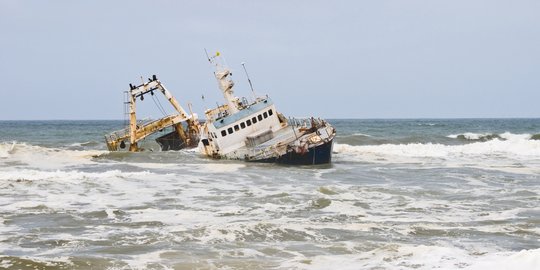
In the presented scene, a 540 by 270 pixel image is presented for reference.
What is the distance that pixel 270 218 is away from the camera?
15.0m

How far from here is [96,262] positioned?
1069 centimetres

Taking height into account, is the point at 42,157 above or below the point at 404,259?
above

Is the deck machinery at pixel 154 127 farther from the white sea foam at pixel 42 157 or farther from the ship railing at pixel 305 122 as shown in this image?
the ship railing at pixel 305 122

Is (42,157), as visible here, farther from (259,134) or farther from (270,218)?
(270,218)

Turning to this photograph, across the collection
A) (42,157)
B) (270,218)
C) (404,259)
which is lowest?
(404,259)

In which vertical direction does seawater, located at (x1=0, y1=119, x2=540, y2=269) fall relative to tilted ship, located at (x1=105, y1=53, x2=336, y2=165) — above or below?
below

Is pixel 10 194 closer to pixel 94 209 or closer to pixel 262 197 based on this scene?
pixel 94 209

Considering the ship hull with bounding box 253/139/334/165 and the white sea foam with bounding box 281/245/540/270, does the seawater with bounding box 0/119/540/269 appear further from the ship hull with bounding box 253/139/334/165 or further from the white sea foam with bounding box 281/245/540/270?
the ship hull with bounding box 253/139/334/165

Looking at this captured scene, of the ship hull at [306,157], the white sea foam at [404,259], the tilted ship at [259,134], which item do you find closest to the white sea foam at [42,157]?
the tilted ship at [259,134]

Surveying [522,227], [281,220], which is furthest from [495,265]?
[281,220]

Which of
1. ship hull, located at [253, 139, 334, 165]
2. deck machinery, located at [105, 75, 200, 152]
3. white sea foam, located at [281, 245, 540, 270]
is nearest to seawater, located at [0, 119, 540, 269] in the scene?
white sea foam, located at [281, 245, 540, 270]

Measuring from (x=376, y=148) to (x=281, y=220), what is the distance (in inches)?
1208

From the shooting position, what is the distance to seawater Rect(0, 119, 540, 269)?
1091 centimetres

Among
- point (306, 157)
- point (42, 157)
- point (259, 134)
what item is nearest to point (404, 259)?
point (306, 157)
